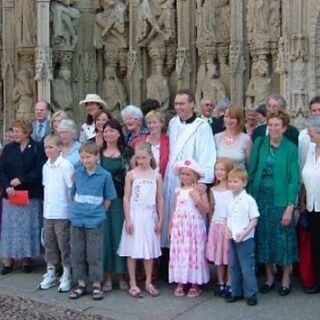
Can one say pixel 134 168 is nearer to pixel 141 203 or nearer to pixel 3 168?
pixel 141 203

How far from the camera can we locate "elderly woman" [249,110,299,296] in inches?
262

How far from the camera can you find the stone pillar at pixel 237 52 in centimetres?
1089

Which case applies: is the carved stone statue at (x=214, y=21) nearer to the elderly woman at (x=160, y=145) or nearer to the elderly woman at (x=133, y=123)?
the elderly woman at (x=133, y=123)

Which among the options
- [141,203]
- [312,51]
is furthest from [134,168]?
[312,51]

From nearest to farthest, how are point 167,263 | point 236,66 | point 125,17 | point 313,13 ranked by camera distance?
point 167,263 → point 313,13 → point 236,66 → point 125,17

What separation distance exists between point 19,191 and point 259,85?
4.42m

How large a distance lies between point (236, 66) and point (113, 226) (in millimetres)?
4554

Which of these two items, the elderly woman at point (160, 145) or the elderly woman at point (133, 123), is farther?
the elderly woman at point (133, 123)

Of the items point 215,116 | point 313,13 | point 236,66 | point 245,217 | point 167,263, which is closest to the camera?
point 245,217

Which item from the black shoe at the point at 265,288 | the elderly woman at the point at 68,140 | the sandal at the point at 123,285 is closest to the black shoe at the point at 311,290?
the black shoe at the point at 265,288

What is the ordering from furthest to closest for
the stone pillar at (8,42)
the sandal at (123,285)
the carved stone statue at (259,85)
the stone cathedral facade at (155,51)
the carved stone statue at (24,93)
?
1. the stone pillar at (8,42)
2. the carved stone statue at (24,93)
3. the carved stone statue at (259,85)
4. the stone cathedral facade at (155,51)
5. the sandal at (123,285)

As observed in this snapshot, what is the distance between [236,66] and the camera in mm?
10930

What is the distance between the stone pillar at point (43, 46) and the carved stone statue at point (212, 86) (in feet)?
7.72

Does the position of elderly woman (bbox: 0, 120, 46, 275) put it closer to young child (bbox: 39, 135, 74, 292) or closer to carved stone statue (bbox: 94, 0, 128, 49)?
young child (bbox: 39, 135, 74, 292)
